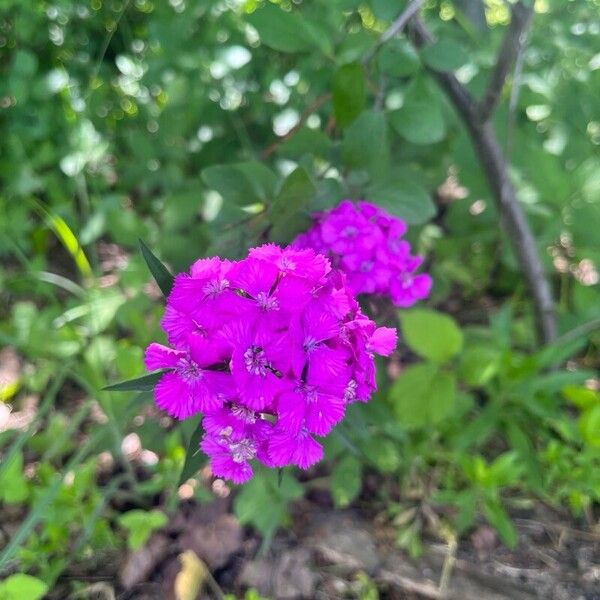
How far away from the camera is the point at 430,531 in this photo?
1584 millimetres

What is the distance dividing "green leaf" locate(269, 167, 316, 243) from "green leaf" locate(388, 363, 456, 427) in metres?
0.50

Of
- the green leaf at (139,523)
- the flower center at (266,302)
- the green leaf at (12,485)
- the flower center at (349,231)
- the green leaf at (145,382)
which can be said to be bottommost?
the green leaf at (139,523)

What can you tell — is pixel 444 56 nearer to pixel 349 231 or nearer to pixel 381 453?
pixel 349 231

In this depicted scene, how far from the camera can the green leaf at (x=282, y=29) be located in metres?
1.24

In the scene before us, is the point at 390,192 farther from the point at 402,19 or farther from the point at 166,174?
the point at 166,174

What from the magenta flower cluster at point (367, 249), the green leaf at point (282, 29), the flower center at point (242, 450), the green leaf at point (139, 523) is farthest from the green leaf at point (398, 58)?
the green leaf at point (139, 523)

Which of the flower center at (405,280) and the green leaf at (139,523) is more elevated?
the flower center at (405,280)

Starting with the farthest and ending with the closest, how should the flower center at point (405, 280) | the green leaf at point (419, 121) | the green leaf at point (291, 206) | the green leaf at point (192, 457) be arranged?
1. the green leaf at point (419, 121)
2. the flower center at point (405, 280)
3. the green leaf at point (291, 206)
4. the green leaf at point (192, 457)

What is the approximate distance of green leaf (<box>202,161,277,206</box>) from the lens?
1245mm

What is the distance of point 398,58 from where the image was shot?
1218mm

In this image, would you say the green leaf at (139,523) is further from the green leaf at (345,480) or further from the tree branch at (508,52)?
the tree branch at (508,52)

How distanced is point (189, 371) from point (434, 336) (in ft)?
2.70

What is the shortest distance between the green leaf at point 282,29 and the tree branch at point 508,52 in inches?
15.7

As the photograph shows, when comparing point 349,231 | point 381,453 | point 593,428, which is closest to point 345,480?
point 381,453
